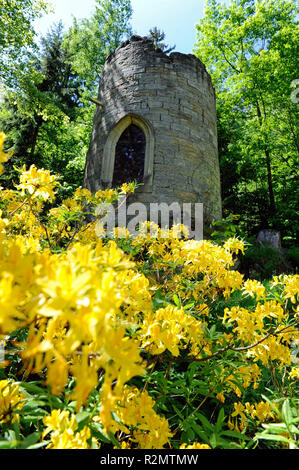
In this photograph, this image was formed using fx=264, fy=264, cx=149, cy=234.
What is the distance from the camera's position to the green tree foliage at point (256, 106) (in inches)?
419

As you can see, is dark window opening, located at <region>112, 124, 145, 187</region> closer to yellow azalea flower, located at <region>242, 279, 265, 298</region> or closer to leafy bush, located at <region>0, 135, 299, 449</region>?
leafy bush, located at <region>0, 135, 299, 449</region>

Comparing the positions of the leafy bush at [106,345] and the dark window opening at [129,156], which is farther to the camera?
the dark window opening at [129,156]

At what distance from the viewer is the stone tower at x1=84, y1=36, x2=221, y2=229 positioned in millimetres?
5971

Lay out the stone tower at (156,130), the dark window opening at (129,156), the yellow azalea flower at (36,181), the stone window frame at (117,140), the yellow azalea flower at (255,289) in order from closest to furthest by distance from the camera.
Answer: the yellow azalea flower at (36,181), the yellow azalea flower at (255,289), the stone window frame at (117,140), the stone tower at (156,130), the dark window opening at (129,156)

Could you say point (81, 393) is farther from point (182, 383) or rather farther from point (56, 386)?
point (182, 383)

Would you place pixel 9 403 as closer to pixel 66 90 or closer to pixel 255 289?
pixel 255 289

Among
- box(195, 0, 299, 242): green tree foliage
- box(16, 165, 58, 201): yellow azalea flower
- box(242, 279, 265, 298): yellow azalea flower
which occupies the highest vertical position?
box(195, 0, 299, 242): green tree foliage

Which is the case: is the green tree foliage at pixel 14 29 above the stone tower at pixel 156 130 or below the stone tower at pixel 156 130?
above

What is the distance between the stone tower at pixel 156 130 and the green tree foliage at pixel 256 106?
4695mm

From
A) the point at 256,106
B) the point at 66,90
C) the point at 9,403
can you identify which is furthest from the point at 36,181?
the point at 66,90

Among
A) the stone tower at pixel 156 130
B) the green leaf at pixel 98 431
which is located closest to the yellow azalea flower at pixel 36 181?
the green leaf at pixel 98 431

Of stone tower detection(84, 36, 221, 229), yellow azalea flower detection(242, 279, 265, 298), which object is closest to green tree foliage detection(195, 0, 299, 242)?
stone tower detection(84, 36, 221, 229)

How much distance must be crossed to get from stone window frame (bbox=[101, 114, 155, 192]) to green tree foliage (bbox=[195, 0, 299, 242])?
585cm

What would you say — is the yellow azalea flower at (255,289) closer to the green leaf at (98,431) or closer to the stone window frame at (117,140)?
the green leaf at (98,431)
